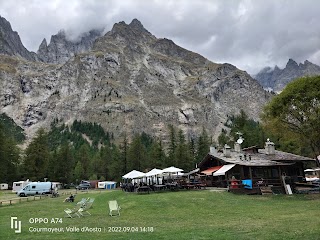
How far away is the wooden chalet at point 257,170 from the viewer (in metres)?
30.5

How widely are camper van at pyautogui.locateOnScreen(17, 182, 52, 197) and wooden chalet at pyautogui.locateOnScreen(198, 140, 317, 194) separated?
23.6m

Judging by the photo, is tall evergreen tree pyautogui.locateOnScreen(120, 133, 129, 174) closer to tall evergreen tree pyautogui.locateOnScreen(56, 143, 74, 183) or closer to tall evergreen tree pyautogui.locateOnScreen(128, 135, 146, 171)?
tall evergreen tree pyautogui.locateOnScreen(128, 135, 146, 171)

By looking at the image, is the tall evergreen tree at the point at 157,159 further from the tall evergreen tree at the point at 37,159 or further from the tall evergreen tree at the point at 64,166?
the tall evergreen tree at the point at 37,159

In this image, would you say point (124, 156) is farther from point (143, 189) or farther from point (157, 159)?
point (143, 189)

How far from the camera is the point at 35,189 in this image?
152 ft

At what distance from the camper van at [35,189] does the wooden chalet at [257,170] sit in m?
23.6

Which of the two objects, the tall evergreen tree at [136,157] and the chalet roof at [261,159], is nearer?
the chalet roof at [261,159]

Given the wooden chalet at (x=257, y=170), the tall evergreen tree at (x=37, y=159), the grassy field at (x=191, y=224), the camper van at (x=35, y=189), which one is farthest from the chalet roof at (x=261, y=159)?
the tall evergreen tree at (x=37, y=159)

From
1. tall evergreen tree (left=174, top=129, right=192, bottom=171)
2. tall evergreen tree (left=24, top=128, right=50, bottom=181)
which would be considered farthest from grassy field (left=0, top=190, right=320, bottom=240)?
tall evergreen tree (left=24, top=128, right=50, bottom=181)

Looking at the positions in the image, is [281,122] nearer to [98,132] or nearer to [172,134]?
[172,134]

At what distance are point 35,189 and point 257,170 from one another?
100 feet

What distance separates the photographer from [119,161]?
73875mm

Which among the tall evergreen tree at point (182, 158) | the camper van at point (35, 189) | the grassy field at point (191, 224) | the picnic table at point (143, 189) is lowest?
the grassy field at point (191, 224)

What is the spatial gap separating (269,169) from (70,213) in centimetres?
2417
